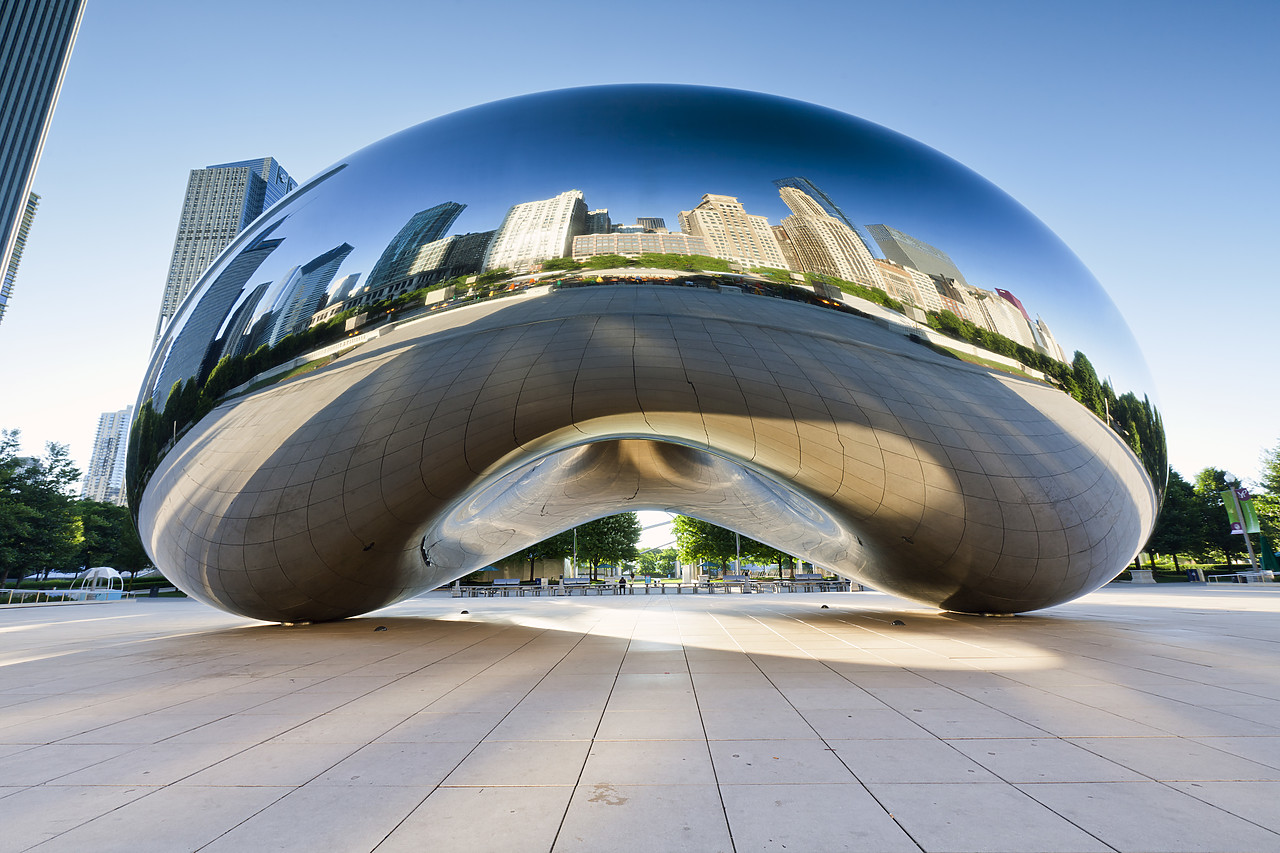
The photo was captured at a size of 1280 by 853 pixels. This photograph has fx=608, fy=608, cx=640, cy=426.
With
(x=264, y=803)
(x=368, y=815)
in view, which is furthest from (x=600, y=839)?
(x=264, y=803)

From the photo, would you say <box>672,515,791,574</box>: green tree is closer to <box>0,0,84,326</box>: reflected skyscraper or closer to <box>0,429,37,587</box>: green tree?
<box>0,429,37,587</box>: green tree

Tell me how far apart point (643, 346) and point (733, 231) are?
5.00 ft

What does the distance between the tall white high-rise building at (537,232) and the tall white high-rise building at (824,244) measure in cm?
224

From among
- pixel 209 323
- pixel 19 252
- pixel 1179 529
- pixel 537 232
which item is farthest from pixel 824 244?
pixel 19 252

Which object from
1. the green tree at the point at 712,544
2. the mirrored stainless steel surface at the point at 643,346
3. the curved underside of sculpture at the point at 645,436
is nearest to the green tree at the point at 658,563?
the green tree at the point at 712,544

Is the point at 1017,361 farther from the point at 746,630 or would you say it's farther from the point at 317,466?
the point at 317,466

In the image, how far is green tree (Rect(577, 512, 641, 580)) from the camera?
4538 centimetres

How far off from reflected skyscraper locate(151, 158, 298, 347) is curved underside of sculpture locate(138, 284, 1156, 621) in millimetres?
177069

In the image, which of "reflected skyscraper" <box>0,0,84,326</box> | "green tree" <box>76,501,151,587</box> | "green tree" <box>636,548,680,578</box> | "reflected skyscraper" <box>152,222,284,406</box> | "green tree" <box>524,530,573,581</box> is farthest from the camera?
"green tree" <box>636,548,680,578</box>

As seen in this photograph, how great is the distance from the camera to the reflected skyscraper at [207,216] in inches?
6088

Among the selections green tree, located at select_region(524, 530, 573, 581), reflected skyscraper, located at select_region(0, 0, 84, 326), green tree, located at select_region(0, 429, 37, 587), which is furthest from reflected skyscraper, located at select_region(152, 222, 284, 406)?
reflected skyscraper, located at select_region(0, 0, 84, 326)

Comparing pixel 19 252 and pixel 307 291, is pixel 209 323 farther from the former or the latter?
pixel 19 252

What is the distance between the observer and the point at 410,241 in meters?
6.59

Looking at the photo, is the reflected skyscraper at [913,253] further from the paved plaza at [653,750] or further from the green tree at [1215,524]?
the green tree at [1215,524]
